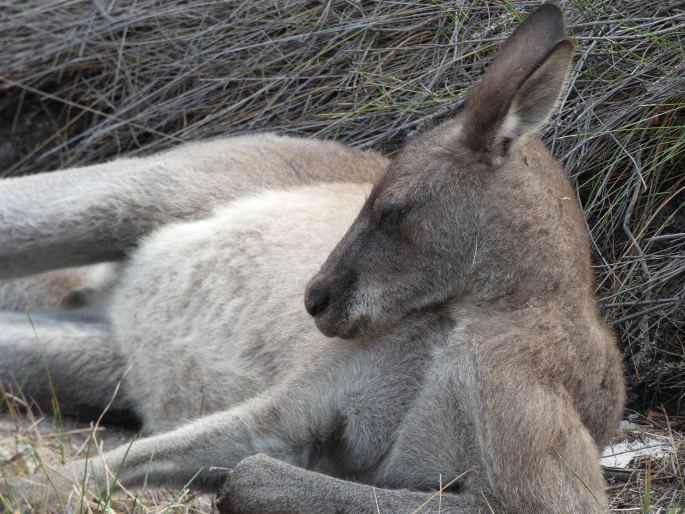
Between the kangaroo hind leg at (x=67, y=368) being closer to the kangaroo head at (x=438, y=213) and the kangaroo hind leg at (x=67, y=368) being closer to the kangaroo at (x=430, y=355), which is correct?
the kangaroo at (x=430, y=355)

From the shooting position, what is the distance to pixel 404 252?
295cm

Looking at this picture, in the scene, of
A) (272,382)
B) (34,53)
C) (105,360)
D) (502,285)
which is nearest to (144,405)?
(105,360)

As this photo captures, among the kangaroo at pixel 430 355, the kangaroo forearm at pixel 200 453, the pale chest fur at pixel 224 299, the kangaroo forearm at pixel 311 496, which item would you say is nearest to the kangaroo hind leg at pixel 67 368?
the pale chest fur at pixel 224 299

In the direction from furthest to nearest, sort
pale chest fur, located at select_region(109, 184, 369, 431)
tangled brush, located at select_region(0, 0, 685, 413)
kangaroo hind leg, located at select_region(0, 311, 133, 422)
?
kangaroo hind leg, located at select_region(0, 311, 133, 422) < tangled brush, located at select_region(0, 0, 685, 413) < pale chest fur, located at select_region(109, 184, 369, 431)

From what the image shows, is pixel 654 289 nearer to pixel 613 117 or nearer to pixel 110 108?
pixel 613 117

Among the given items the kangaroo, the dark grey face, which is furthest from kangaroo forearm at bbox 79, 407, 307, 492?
the dark grey face

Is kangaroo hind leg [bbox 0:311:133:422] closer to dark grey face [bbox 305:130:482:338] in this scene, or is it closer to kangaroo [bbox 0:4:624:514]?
kangaroo [bbox 0:4:624:514]

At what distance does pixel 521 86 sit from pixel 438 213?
0.42 meters

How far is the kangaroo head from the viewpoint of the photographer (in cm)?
290

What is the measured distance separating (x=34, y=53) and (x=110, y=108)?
546 mm

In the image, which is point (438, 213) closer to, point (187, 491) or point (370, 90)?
point (187, 491)

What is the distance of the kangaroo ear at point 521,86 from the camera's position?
111 inches

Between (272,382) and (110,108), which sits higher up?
(110,108)

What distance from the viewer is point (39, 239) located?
4.11 metres
